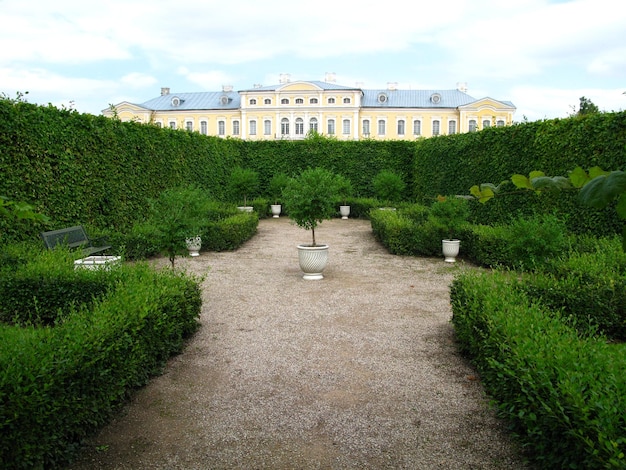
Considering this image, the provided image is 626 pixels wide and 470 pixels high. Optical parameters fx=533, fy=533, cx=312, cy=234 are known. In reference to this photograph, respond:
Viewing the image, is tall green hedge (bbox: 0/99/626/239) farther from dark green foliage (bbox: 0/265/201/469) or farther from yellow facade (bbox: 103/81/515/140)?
yellow facade (bbox: 103/81/515/140)

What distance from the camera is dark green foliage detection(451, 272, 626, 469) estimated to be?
9.39ft

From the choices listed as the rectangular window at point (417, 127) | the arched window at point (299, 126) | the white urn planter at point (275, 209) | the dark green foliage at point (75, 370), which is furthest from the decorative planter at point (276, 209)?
the rectangular window at point (417, 127)

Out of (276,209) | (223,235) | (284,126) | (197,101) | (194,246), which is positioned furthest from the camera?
(197,101)

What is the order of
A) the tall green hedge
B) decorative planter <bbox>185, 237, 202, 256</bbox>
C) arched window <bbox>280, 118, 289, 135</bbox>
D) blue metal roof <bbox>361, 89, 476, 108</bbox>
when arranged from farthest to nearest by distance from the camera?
arched window <bbox>280, 118, 289, 135</bbox> → blue metal roof <bbox>361, 89, 476, 108</bbox> → decorative planter <bbox>185, 237, 202, 256</bbox> → the tall green hedge

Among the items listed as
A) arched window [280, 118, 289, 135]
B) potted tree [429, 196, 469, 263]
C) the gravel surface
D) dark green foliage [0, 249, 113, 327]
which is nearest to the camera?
the gravel surface

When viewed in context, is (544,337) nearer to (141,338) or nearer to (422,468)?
(422,468)

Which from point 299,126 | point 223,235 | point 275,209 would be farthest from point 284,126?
point 223,235

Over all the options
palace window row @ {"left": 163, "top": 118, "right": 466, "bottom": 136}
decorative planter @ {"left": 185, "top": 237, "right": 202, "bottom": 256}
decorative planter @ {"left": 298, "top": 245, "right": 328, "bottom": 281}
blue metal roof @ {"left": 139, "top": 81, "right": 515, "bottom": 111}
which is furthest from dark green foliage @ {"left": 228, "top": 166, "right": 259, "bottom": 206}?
blue metal roof @ {"left": 139, "top": 81, "right": 515, "bottom": 111}

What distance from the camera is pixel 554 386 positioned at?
339 cm

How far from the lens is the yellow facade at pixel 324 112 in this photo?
5944cm

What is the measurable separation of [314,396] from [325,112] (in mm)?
57238

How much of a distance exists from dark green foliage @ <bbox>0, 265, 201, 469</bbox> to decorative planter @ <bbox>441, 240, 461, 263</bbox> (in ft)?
25.1

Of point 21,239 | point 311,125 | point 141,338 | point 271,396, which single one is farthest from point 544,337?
point 311,125

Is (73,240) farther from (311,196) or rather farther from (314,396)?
(314,396)
